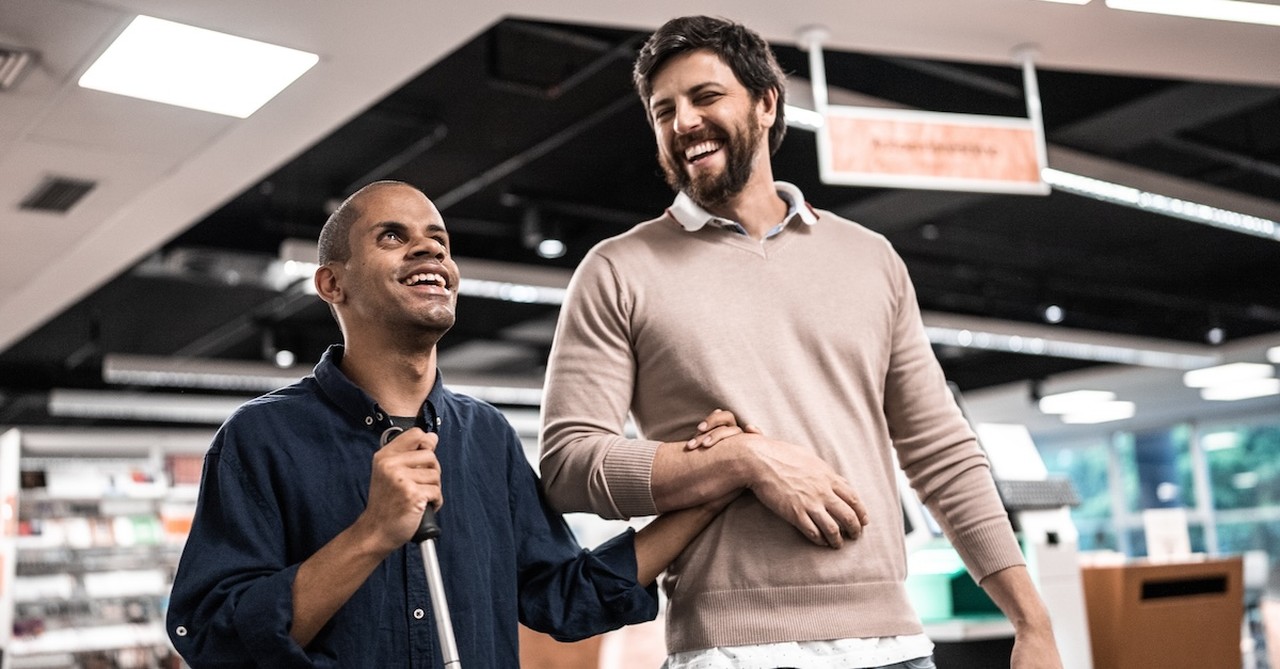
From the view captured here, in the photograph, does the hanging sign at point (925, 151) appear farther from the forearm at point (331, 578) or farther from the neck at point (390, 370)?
the forearm at point (331, 578)

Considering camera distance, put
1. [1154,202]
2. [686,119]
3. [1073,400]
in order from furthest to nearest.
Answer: [1073,400] < [1154,202] < [686,119]

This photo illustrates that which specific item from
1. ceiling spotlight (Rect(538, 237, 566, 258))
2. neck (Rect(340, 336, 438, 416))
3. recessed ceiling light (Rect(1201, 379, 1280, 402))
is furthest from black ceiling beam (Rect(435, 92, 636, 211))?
recessed ceiling light (Rect(1201, 379, 1280, 402))

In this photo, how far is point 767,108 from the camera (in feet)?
6.55

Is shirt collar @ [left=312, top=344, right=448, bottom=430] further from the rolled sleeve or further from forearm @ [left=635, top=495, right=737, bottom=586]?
forearm @ [left=635, top=495, right=737, bottom=586]

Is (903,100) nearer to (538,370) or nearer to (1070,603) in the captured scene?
(1070,603)

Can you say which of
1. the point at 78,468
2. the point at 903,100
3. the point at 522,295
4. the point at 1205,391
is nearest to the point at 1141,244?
the point at 903,100

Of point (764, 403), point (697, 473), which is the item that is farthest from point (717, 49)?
point (697, 473)

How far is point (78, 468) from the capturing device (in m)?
10.1

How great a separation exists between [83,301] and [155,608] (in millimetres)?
2760

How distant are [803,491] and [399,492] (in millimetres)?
571

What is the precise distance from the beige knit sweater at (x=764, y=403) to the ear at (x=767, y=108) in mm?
188

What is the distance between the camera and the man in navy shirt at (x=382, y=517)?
1.47 m

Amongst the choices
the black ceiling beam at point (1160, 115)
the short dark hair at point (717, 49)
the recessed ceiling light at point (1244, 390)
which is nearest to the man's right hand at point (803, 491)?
the short dark hair at point (717, 49)

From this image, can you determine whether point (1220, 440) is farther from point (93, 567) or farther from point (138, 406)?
point (93, 567)
